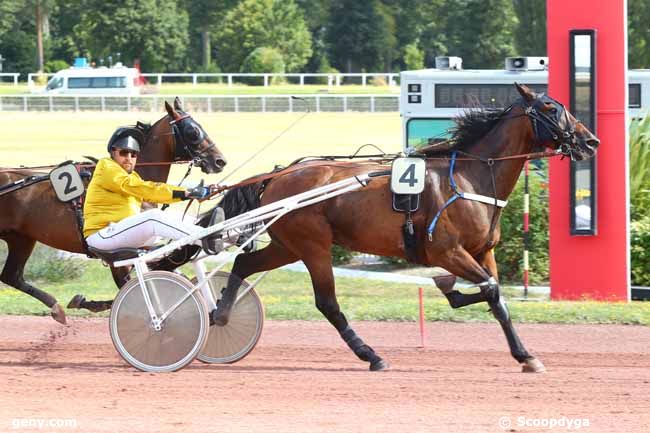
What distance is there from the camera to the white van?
43.2m

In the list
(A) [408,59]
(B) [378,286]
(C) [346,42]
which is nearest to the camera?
(B) [378,286]

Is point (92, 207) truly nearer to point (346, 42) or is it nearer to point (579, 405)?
point (579, 405)

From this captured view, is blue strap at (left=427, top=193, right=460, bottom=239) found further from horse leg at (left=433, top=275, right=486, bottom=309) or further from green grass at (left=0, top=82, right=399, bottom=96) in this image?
green grass at (left=0, top=82, right=399, bottom=96)

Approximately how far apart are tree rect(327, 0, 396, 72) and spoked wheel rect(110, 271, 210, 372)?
50762 mm

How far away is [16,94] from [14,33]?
13757mm

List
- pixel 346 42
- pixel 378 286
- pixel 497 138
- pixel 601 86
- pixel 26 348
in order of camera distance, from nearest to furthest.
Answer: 1. pixel 497 138
2. pixel 26 348
3. pixel 601 86
4. pixel 378 286
5. pixel 346 42

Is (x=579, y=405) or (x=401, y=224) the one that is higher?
(x=401, y=224)

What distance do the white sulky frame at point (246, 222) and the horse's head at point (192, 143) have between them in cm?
102

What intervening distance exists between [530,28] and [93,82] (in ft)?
52.9

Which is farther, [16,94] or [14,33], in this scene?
[14,33]

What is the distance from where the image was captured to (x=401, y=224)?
25.8ft

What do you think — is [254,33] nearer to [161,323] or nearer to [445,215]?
[445,215]

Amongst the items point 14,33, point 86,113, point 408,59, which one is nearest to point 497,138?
point 86,113

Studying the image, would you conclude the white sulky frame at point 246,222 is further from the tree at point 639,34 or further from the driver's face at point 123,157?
the tree at point 639,34
